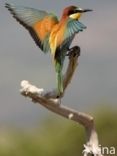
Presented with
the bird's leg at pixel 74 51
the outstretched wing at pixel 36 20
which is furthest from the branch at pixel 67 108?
the outstretched wing at pixel 36 20

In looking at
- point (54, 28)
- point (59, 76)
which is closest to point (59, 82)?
point (59, 76)

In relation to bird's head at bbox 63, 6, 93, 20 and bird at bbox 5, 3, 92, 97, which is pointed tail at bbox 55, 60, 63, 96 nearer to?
bird at bbox 5, 3, 92, 97

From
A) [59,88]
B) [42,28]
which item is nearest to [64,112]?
[59,88]

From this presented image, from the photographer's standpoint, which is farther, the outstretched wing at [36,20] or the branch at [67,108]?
the outstretched wing at [36,20]

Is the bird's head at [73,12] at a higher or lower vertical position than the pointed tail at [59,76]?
higher

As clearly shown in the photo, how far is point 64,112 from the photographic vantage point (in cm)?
255

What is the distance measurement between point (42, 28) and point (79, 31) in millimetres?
177

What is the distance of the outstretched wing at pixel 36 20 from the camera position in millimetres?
2676

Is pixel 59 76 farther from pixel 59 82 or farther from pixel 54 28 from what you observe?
pixel 54 28

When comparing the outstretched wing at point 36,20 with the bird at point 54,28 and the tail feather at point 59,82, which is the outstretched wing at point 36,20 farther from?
the tail feather at point 59,82

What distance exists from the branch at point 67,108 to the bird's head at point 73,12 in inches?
4.1

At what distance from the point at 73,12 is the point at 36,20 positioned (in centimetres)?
13

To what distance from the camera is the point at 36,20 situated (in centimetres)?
272

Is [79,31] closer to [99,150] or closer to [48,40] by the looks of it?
[48,40]
